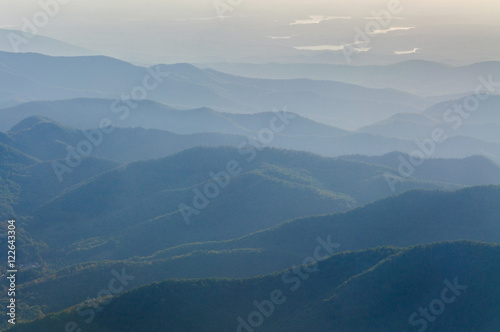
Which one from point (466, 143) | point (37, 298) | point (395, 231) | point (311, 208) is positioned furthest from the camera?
point (466, 143)

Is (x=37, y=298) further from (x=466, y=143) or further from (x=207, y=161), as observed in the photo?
(x=466, y=143)

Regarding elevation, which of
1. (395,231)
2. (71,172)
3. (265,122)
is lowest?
(265,122)

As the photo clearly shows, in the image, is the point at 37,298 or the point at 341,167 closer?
the point at 37,298

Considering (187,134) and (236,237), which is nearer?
(236,237)

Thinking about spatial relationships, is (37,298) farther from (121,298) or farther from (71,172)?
(71,172)

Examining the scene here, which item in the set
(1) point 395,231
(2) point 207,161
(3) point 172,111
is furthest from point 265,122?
(1) point 395,231

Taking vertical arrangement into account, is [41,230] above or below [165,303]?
below

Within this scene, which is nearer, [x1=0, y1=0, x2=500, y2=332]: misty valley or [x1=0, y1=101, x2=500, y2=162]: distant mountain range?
[x1=0, y1=0, x2=500, y2=332]: misty valley

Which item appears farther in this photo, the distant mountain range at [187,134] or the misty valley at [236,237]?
the distant mountain range at [187,134]

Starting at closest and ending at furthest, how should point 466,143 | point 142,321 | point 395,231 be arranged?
point 142,321
point 395,231
point 466,143
